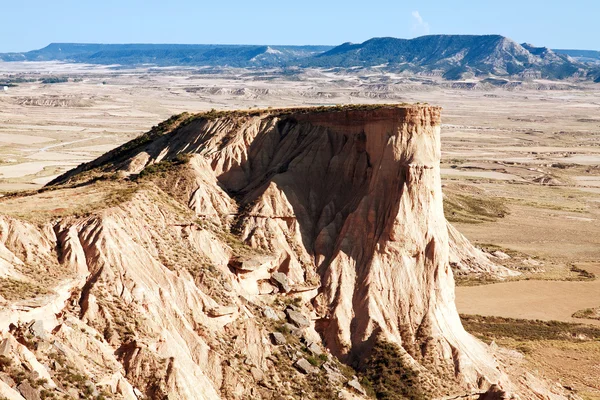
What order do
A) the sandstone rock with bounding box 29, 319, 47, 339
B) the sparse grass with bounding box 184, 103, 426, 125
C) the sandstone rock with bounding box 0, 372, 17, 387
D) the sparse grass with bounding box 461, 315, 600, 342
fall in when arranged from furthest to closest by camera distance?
the sparse grass with bounding box 461, 315, 600, 342 → the sparse grass with bounding box 184, 103, 426, 125 → the sandstone rock with bounding box 29, 319, 47, 339 → the sandstone rock with bounding box 0, 372, 17, 387

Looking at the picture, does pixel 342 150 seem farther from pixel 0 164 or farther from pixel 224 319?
pixel 0 164

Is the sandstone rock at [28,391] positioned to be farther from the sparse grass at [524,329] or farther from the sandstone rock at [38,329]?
the sparse grass at [524,329]

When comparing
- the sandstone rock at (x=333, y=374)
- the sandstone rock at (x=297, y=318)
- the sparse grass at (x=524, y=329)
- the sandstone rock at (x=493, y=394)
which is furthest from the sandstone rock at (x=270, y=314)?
the sparse grass at (x=524, y=329)

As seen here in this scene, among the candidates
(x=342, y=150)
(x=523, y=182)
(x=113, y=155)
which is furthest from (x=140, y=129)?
(x=342, y=150)

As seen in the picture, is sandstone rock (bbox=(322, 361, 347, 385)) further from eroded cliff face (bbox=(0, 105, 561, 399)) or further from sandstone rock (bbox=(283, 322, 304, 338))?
sandstone rock (bbox=(283, 322, 304, 338))

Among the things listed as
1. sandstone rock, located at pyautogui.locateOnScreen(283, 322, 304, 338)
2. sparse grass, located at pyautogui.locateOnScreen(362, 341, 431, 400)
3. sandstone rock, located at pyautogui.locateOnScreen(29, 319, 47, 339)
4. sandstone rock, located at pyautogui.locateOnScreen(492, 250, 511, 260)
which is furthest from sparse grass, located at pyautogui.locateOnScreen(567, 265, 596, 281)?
sandstone rock, located at pyautogui.locateOnScreen(29, 319, 47, 339)

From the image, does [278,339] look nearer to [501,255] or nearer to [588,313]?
[588,313]
